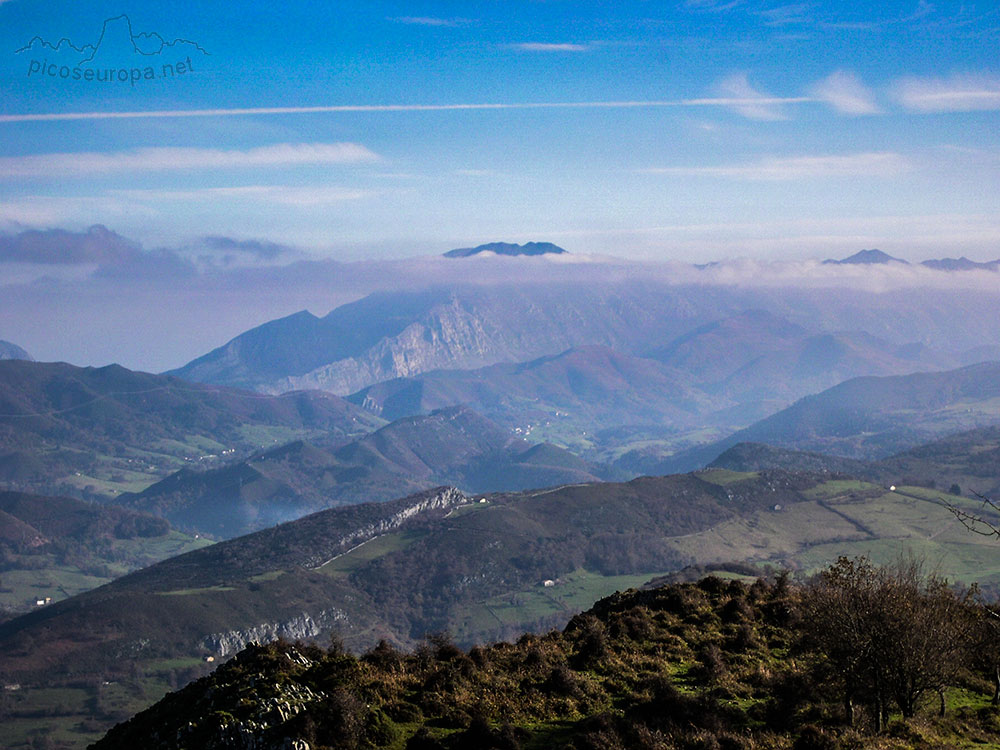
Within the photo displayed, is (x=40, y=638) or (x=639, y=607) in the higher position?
(x=639, y=607)

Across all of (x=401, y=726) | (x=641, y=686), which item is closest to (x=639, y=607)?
(x=641, y=686)

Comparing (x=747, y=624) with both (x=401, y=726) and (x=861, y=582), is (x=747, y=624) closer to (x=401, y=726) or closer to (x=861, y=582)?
(x=861, y=582)

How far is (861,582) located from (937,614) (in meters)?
2.47

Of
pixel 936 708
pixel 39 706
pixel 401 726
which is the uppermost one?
pixel 401 726

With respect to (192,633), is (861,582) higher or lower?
higher

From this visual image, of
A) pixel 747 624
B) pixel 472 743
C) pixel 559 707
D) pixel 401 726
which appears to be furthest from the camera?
pixel 747 624

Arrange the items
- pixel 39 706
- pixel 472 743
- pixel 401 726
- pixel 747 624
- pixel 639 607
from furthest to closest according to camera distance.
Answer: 1. pixel 39 706
2. pixel 639 607
3. pixel 747 624
4. pixel 401 726
5. pixel 472 743

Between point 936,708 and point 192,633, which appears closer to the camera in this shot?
point 936,708

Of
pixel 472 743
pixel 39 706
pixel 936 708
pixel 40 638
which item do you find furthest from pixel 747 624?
pixel 40 638

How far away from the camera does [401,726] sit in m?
27.0

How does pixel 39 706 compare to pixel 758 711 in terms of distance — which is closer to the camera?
pixel 758 711

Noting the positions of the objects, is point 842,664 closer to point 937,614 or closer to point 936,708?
point 937,614

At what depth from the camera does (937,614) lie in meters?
27.8

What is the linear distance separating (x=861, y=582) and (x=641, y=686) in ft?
28.1
